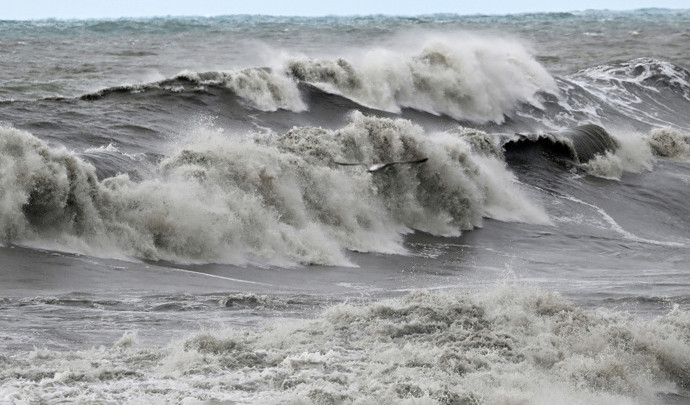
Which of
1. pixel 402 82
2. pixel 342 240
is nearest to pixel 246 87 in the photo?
pixel 402 82

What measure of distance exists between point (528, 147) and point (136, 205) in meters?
9.26

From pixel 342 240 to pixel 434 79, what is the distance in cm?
994

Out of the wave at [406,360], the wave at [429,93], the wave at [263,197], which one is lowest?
the wave at [406,360]

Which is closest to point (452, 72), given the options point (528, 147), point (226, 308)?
point (528, 147)

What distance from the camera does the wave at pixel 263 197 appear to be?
10.5 m

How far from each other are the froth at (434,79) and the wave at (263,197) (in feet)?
16.0

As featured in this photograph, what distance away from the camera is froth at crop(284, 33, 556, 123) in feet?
66.9

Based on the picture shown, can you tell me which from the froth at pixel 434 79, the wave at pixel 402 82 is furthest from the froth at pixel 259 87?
the froth at pixel 434 79

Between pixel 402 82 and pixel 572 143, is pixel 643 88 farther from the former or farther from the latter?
pixel 572 143

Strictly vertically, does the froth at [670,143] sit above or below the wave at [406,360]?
above

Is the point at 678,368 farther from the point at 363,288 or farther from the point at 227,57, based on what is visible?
the point at 227,57

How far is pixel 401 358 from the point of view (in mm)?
7023

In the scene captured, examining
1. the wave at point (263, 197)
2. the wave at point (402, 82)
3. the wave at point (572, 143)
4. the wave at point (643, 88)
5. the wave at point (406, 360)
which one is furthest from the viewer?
the wave at point (643, 88)

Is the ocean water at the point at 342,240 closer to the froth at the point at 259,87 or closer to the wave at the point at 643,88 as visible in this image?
the froth at the point at 259,87
